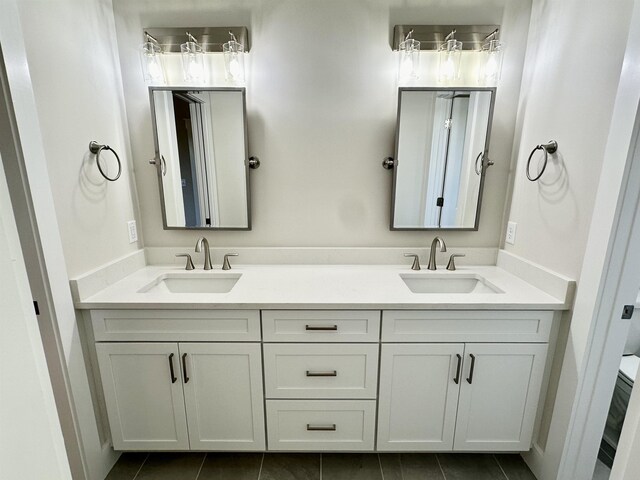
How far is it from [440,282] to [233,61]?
1.64 m

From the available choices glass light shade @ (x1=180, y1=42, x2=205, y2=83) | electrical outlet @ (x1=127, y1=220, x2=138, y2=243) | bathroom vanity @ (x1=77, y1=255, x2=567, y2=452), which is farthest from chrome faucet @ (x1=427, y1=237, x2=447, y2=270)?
electrical outlet @ (x1=127, y1=220, x2=138, y2=243)

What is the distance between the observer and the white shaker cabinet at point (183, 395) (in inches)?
51.3

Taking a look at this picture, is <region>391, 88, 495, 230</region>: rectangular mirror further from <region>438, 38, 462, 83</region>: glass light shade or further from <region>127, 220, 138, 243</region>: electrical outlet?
<region>127, 220, 138, 243</region>: electrical outlet

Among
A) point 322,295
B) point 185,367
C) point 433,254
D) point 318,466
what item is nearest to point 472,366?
point 433,254

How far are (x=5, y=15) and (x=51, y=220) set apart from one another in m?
0.67

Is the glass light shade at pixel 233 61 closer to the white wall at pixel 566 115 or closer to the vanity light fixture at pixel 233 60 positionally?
the vanity light fixture at pixel 233 60

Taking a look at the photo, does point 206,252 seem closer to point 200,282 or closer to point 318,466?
point 200,282

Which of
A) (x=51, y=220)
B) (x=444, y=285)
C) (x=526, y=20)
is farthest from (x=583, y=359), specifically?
(x=51, y=220)

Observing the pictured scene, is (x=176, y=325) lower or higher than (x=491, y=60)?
lower

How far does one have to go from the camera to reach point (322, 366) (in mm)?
1321

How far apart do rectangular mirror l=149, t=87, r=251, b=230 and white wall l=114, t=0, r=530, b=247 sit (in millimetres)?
74

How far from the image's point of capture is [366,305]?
1252mm

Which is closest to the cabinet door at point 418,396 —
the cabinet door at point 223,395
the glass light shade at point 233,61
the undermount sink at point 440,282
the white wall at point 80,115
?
the undermount sink at point 440,282

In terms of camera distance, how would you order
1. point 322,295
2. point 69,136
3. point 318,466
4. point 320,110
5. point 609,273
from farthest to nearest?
point 320,110 < point 318,466 < point 322,295 < point 69,136 < point 609,273
